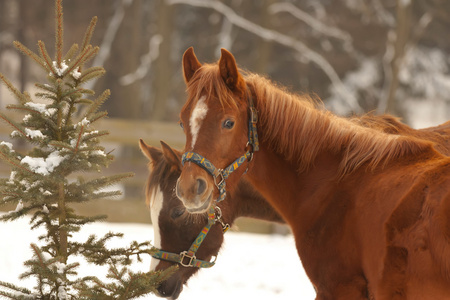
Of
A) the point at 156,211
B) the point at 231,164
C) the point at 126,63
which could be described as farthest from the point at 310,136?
the point at 126,63

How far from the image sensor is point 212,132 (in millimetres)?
2746

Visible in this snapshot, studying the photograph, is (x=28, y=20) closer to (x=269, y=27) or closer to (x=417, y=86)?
(x=269, y=27)

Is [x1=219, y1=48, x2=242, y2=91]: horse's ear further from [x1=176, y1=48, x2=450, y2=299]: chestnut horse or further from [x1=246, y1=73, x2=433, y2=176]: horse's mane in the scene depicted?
[x1=246, y1=73, x2=433, y2=176]: horse's mane

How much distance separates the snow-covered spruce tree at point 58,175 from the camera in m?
2.58

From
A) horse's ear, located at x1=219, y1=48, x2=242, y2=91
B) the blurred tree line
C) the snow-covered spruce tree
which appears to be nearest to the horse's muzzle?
the snow-covered spruce tree

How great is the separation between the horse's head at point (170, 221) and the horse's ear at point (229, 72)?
875 mm

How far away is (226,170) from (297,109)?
626 mm

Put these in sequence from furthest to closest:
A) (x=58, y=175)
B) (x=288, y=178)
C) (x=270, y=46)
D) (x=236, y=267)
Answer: (x=270, y=46) < (x=236, y=267) < (x=288, y=178) < (x=58, y=175)

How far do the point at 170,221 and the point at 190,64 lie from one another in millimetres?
1148

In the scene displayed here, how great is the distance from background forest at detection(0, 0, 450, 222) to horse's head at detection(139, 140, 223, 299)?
276 inches

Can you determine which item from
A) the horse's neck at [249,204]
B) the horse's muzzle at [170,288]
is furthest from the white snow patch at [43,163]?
the horse's neck at [249,204]

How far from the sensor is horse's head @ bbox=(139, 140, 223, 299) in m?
3.55

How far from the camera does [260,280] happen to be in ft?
20.4

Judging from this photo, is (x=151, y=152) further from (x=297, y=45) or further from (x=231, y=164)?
(x=297, y=45)
